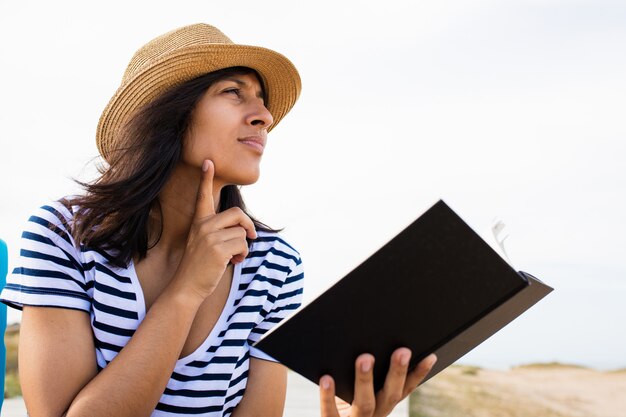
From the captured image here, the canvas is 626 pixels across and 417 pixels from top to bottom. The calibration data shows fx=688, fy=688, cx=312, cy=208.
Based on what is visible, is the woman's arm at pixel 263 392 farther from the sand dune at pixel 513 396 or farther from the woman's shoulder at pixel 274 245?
the sand dune at pixel 513 396

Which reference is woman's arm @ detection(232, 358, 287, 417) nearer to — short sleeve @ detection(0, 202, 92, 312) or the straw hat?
short sleeve @ detection(0, 202, 92, 312)

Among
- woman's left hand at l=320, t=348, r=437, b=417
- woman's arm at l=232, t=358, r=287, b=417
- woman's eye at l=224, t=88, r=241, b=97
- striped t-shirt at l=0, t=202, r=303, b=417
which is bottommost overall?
woman's left hand at l=320, t=348, r=437, b=417

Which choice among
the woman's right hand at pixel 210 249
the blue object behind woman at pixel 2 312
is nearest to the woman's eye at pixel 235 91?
the woman's right hand at pixel 210 249

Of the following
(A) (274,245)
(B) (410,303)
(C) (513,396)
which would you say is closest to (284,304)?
(A) (274,245)

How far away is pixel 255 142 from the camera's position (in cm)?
198

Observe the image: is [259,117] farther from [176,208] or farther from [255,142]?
[176,208]

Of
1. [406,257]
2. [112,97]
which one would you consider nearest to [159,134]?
[112,97]

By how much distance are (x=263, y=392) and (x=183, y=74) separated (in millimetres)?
955

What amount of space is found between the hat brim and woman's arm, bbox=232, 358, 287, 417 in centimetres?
Result: 82

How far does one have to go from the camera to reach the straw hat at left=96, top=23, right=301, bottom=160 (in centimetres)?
200

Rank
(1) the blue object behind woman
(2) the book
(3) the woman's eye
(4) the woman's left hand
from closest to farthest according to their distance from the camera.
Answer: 1. (2) the book
2. (4) the woman's left hand
3. (1) the blue object behind woman
4. (3) the woman's eye

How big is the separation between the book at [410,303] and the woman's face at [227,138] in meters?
0.69

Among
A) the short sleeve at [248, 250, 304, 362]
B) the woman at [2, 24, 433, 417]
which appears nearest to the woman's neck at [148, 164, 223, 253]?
the woman at [2, 24, 433, 417]

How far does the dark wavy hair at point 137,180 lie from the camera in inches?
74.7
